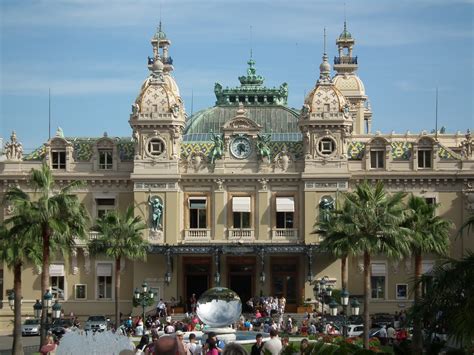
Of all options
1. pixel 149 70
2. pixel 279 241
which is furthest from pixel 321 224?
pixel 149 70

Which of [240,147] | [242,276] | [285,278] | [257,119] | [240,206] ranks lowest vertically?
[285,278]

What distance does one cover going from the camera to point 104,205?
97000 mm

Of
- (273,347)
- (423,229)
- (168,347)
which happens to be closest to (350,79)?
(423,229)

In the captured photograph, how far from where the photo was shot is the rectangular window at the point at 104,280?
9669cm

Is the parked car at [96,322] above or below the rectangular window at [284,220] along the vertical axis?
below

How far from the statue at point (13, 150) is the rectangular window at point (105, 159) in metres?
5.42

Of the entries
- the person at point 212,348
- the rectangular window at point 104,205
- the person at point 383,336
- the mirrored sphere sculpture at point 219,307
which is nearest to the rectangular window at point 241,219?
the rectangular window at point 104,205

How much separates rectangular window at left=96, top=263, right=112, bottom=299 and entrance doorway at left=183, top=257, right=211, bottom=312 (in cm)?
513

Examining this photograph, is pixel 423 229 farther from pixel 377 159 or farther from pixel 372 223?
pixel 377 159

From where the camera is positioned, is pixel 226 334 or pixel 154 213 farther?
pixel 154 213

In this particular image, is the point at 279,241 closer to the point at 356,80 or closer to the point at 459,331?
the point at 356,80

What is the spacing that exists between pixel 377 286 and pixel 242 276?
9.06 meters

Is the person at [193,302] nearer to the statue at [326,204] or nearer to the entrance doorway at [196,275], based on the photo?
Answer: the entrance doorway at [196,275]

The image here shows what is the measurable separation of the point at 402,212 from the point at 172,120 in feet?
89.9
